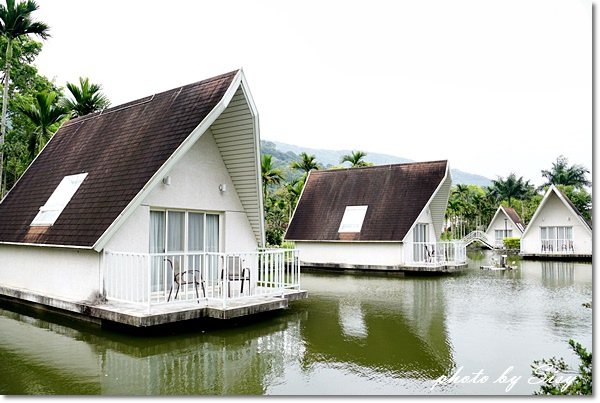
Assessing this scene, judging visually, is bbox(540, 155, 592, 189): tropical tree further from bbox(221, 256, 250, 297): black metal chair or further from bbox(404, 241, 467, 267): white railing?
bbox(221, 256, 250, 297): black metal chair

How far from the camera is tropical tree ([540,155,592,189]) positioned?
180 ft

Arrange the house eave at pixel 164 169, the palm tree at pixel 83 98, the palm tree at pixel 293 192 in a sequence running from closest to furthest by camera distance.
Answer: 1. the house eave at pixel 164 169
2. the palm tree at pixel 83 98
3. the palm tree at pixel 293 192

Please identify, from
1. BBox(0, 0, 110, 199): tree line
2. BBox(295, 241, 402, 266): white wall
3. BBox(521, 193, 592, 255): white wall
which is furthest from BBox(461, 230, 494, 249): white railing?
BBox(0, 0, 110, 199): tree line

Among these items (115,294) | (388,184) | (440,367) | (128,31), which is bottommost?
(440,367)

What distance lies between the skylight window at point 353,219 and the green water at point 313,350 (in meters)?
8.89

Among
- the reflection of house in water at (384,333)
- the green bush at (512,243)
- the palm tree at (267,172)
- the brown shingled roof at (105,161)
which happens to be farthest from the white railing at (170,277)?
the green bush at (512,243)

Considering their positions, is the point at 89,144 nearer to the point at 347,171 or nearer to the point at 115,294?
the point at 115,294

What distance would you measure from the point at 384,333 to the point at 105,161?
6.83m

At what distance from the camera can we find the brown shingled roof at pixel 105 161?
900cm

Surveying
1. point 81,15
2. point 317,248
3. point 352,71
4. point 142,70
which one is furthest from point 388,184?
point 81,15

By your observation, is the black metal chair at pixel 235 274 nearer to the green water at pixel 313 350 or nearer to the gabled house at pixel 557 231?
the green water at pixel 313 350

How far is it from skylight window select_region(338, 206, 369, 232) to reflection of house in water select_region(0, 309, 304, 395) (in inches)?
478

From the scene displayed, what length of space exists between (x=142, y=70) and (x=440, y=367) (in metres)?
10.0

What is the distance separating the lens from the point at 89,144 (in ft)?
38.3
